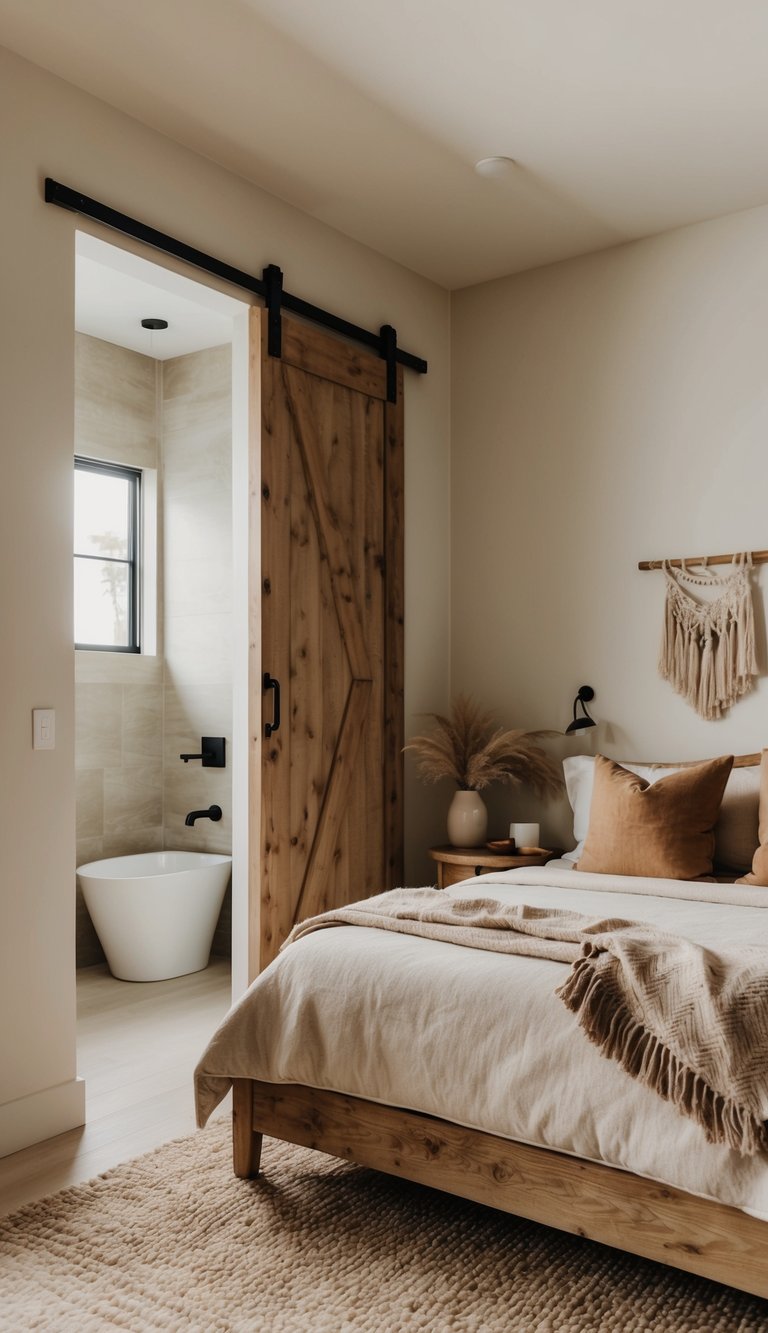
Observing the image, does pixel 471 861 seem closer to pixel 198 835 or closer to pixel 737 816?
pixel 737 816

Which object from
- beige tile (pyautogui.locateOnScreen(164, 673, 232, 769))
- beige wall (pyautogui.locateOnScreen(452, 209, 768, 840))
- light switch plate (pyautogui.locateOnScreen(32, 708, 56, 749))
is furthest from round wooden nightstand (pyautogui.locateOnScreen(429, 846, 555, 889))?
light switch plate (pyautogui.locateOnScreen(32, 708, 56, 749))

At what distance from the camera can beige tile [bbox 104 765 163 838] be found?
15.6ft

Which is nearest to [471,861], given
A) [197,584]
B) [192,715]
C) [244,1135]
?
[244,1135]

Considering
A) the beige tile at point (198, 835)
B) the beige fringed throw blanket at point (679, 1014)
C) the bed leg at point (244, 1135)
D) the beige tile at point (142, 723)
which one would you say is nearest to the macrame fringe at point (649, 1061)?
the beige fringed throw blanket at point (679, 1014)

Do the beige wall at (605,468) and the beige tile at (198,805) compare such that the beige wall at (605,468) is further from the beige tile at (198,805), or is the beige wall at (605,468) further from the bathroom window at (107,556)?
the bathroom window at (107,556)

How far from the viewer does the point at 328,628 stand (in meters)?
3.74

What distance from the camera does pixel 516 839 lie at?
12.7 feet

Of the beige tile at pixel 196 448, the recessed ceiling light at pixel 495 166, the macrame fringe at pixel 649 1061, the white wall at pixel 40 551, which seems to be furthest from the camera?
the beige tile at pixel 196 448

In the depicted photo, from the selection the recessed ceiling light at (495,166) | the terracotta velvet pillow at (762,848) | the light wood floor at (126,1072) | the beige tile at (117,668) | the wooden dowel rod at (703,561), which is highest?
the recessed ceiling light at (495,166)

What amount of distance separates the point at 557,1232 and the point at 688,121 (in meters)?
3.02

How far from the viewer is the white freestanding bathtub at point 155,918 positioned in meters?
4.23

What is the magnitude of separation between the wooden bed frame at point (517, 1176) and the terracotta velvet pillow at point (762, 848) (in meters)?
1.30

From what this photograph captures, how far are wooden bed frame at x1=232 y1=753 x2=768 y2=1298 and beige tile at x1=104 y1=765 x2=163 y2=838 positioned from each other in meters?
2.49

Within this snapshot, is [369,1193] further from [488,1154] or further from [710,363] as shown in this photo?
[710,363]
